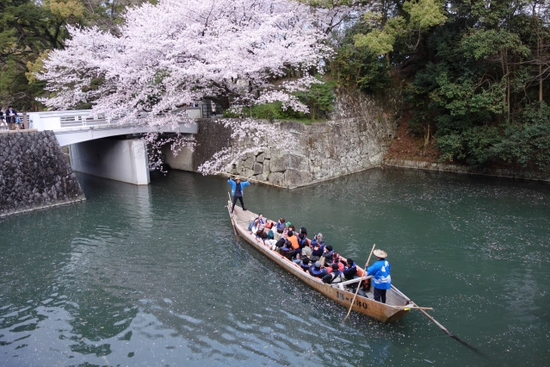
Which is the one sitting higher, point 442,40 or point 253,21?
point 253,21

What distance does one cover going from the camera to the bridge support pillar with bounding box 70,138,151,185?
25797 mm

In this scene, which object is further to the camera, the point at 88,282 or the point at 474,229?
A: the point at 474,229

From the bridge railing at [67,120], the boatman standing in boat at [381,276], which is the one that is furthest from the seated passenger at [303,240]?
the bridge railing at [67,120]

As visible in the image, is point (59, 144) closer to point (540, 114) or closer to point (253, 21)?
point (253, 21)

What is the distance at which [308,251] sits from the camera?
13359 mm

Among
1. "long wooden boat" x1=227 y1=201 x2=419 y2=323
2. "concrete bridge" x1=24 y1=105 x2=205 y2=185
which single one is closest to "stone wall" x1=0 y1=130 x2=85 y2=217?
Result: "concrete bridge" x1=24 y1=105 x2=205 y2=185

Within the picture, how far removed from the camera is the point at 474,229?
16.5 m

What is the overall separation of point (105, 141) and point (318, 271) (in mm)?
21027

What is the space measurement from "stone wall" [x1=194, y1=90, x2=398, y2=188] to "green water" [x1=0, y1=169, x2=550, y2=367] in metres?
2.99

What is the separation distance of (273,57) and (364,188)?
8703mm

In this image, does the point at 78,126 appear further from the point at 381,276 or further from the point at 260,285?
the point at 381,276

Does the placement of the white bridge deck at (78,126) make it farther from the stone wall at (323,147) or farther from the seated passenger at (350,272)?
the seated passenger at (350,272)

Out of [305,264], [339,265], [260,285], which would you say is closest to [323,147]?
[305,264]

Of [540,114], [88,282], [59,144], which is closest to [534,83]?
[540,114]
